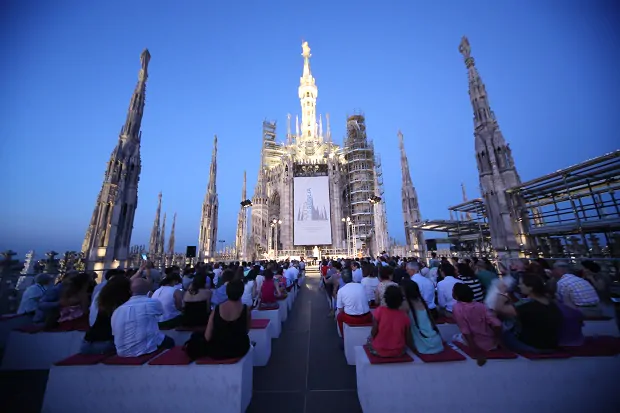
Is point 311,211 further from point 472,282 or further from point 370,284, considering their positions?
point 472,282

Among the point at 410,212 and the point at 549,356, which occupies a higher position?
the point at 410,212

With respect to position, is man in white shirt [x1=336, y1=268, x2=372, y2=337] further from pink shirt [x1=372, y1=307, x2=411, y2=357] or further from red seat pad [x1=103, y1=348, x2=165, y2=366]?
red seat pad [x1=103, y1=348, x2=165, y2=366]

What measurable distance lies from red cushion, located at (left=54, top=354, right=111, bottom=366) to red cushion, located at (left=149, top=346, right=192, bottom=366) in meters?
0.73

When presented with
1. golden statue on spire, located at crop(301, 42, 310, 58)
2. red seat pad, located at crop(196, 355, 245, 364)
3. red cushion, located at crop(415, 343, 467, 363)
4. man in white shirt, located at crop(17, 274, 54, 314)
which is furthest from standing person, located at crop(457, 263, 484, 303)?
golden statue on spire, located at crop(301, 42, 310, 58)

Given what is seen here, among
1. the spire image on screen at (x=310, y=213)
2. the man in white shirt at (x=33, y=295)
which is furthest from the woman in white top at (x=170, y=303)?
the spire image on screen at (x=310, y=213)

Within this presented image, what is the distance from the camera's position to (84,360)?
2.95m

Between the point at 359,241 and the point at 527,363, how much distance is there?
102 feet

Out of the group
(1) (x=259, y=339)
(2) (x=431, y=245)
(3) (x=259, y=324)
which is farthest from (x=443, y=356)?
(2) (x=431, y=245)

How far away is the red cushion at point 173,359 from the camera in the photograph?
284 centimetres

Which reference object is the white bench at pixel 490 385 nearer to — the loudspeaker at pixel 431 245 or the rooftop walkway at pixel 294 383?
the rooftop walkway at pixel 294 383

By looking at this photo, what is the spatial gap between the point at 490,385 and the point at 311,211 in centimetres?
3016

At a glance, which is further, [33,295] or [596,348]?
[33,295]

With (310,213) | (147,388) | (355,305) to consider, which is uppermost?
(310,213)

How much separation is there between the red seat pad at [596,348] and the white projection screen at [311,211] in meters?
28.5
